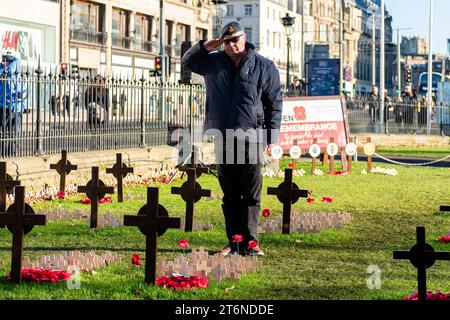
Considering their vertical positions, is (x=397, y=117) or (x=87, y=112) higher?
(x=397, y=117)

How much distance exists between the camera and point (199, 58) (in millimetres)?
9438

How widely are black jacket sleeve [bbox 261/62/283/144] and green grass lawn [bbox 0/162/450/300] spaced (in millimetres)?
1123

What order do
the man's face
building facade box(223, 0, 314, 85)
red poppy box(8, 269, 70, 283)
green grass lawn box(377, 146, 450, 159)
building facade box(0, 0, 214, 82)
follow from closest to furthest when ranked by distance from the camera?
red poppy box(8, 269, 70, 283), the man's face, green grass lawn box(377, 146, 450, 159), building facade box(0, 0, 214, 82), building facade box(223, 0, 314, 85)

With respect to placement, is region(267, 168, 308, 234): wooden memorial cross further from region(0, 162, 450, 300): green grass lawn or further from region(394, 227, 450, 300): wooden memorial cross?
region(394, 227, 450, 300): wooden memorial cross

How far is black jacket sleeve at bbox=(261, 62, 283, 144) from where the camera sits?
30.9ft

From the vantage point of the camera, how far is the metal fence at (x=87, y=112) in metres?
16.2

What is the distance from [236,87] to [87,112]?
384 inches

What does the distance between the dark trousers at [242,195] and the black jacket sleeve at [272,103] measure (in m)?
0.31

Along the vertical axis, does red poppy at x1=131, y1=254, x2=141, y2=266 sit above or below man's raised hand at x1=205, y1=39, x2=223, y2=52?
below

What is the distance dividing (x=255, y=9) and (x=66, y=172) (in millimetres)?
98543

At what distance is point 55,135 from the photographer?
1725 centimetres

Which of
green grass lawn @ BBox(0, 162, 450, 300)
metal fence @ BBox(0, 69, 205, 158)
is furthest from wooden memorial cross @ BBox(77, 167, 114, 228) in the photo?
metal fence @ BBox(0, 69, 205, 158)

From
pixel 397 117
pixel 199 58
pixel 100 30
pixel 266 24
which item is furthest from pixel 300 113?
pixel 266 24

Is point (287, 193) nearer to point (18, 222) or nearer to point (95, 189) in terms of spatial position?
point (95, 189)
